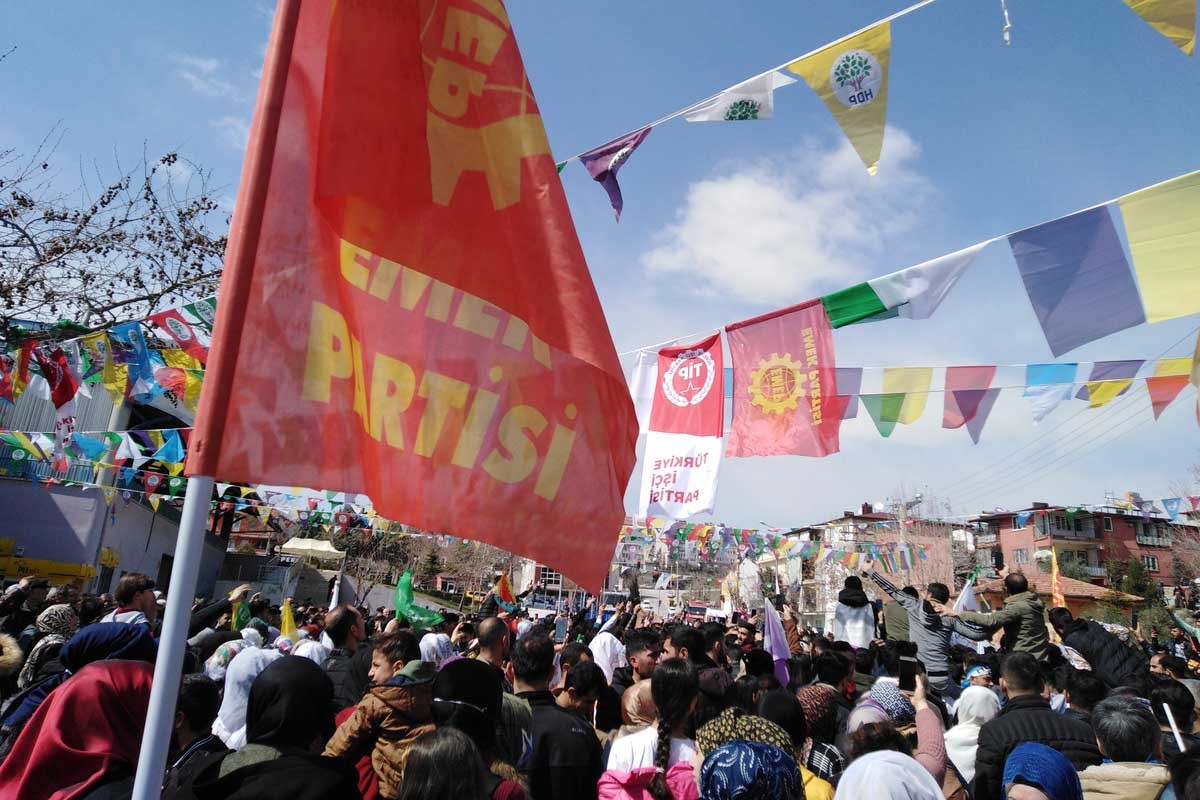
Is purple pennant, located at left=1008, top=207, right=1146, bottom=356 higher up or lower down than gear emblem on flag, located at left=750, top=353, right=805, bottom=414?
higher up

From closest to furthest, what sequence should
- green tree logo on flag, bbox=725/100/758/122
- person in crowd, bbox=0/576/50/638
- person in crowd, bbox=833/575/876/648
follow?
1. green tree logo on flag, bbox=725/100/758/122
2. person in crowd, bbox=0/576/50/638
3. person in crowd, bbox=833/575/876/648

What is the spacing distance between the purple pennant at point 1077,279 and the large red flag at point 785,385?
7.33 feet

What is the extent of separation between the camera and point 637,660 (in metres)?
6.43

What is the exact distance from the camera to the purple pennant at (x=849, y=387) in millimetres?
9391

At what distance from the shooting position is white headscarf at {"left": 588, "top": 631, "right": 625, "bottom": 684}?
7691mm

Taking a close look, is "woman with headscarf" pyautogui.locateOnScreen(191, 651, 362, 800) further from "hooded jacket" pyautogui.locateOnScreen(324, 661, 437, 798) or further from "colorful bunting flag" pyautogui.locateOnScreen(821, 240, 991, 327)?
"colorful bunting flag" pyautogui.locateOnScreen(821, 240, 991, 327)

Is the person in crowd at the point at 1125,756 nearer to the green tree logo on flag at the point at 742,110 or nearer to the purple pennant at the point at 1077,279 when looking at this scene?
the purple pennant at the point at 1077,279

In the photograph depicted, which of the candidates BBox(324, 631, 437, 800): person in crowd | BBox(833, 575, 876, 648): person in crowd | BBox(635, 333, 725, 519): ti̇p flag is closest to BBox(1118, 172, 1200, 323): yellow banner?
BBox(833, 575, 876, 648): person in crowd

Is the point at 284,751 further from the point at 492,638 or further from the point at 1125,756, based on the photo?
the point at 1125,756

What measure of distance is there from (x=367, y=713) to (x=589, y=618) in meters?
12.6

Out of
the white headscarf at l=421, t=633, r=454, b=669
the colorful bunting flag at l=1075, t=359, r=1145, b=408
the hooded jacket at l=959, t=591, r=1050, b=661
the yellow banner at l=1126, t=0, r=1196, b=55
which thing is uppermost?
the yellow banner at l=1126, t=0, r=1196, b=55

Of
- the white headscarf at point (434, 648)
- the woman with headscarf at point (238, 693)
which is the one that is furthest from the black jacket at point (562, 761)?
the white headscarf at point (434, 648)

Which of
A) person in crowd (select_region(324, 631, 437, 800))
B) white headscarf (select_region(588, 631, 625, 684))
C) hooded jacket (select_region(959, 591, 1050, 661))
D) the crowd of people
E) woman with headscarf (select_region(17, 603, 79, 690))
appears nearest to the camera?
the crowd of people

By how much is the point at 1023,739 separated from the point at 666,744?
2121 mm
